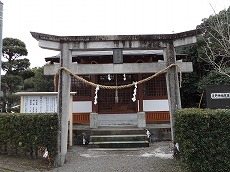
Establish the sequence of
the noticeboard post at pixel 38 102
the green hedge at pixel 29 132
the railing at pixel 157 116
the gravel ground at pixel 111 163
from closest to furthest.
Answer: the gravel ground at pixel 111 163 → the green hedge at pixel 29 132 → the noticeboard post at pixel 38 102 → the railing at pixel 157 116

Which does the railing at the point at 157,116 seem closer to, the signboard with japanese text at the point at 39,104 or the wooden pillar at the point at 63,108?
the signboard with japanese text at the point at 39,104

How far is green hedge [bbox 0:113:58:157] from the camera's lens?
7.48m

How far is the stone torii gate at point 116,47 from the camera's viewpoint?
7867 millimetres

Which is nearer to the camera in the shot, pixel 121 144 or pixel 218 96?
pixel 218 96

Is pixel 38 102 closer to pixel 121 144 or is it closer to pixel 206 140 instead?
pixel 121 144

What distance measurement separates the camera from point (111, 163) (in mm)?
7652

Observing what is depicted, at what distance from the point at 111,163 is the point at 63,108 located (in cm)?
259

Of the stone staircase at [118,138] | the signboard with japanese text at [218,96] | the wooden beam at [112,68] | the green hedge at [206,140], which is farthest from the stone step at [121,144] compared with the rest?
the green hedge at [206,140]

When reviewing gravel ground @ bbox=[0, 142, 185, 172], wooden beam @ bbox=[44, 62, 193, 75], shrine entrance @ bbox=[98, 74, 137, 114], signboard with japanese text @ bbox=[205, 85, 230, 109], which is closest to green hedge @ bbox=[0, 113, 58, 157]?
gravel ground @ bbox=[0, 142, 185, 172]

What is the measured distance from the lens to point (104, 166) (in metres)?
7.32

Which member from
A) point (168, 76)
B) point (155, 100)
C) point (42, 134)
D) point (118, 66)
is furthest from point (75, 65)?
point (155, 100)

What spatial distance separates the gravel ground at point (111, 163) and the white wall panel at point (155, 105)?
5.24 meters

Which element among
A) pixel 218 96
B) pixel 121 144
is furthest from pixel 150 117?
pixel 218 96

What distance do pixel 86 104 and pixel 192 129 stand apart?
9.69 metres
